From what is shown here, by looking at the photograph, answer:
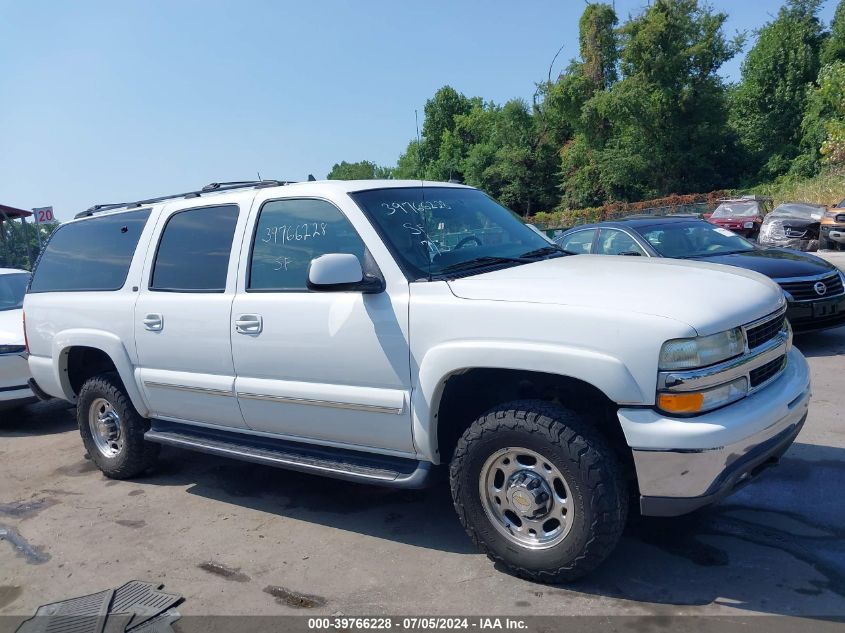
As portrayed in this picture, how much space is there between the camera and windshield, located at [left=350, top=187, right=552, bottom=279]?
154 inches

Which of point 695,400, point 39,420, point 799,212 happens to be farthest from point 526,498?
point 799,212

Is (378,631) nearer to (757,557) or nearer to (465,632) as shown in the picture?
(465,632)

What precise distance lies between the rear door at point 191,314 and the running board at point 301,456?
0.11 metres

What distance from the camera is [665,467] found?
3023 millimetres

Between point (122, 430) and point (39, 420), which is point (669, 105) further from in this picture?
point (122, 430)

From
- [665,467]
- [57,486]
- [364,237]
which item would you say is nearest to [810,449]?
[665,467]

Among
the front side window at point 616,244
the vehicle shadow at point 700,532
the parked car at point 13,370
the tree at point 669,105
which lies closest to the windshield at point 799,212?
the front side window at point 616,244

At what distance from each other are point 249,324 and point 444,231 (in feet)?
4.22

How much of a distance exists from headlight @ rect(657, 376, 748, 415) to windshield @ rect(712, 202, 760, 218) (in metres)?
20.9

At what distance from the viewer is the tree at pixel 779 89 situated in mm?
45531

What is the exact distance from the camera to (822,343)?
8.25 meters

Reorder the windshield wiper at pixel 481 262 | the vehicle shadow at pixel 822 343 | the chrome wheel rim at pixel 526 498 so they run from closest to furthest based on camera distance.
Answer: the chrome wheel rim at pixel 526 498, the windshield wiper at pixel 481 262, the vehicle shadow at pixel 822 343

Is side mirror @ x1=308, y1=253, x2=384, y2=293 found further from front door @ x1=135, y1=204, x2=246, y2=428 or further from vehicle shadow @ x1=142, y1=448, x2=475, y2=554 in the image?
vehicle shadow @ x1=142, y1=448, x2=475, y2=554

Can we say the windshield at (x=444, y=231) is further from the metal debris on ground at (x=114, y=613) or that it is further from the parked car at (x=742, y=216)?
the parked car at (x=742, y=216)
